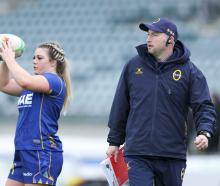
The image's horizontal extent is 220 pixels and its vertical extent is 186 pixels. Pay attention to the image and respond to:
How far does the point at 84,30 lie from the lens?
1864cm

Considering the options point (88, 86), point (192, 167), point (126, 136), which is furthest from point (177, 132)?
point (88, 86)

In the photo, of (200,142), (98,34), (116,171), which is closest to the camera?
(200,142)

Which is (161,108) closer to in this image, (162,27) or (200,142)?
(200,142)

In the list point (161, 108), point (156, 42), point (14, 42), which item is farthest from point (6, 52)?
point (161, 108)

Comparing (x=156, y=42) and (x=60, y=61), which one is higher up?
(x=156, y=42)

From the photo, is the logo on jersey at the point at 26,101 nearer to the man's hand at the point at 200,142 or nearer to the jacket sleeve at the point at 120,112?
the jacket sleeve at the point at 120,112

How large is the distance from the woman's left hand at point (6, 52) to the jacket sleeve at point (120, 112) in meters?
0.86

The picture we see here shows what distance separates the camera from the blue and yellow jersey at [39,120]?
226 inches

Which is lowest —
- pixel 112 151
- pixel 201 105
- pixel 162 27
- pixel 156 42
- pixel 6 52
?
pixel 112 151

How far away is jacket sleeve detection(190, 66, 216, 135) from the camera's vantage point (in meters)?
5.57

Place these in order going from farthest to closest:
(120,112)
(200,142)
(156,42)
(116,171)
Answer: (116,171)
(120,112)
(156,42)
(200,142)

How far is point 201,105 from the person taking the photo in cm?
560

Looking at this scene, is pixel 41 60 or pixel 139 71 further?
pixel 41 60

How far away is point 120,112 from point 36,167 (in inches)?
30.5
